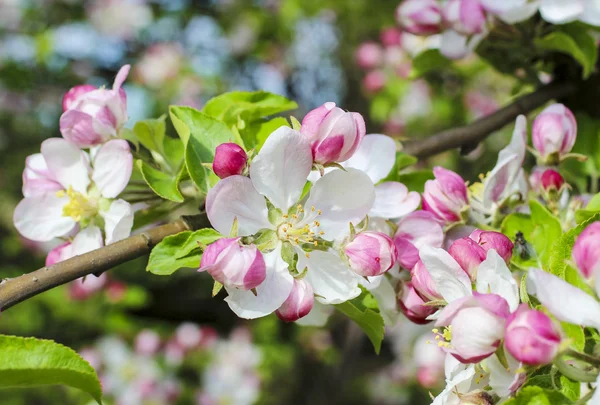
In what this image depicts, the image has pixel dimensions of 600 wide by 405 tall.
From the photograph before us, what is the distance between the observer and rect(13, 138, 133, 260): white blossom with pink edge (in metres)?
0.92

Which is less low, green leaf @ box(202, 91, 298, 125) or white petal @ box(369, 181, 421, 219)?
green leaf @ box(202, 91, 298, 125)

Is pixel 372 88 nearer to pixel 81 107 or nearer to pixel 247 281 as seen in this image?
pixel 81 107

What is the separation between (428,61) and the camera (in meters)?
1.41

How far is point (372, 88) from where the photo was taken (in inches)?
115

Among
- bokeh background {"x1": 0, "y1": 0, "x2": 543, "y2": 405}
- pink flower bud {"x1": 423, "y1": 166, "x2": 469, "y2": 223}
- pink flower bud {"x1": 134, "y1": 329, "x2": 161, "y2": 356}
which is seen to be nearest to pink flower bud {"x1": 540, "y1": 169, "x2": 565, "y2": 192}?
pink flower bud {"x1": 423, "y1": 166, "x2": 469, "y2": 223}

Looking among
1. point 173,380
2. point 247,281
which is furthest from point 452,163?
point 247,281

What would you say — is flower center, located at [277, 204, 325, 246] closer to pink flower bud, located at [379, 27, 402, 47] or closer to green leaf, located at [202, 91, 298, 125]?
green leaf, located at [202, 91, 298, 125]

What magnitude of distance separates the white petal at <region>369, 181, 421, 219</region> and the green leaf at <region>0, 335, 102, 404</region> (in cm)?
41

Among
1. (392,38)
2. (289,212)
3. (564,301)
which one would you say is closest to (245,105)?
(289,212)

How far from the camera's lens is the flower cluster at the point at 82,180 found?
0.92m

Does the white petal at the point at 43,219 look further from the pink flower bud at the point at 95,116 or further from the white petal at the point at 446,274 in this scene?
the white petal at the point at 446,274

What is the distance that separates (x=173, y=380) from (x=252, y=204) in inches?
99.5

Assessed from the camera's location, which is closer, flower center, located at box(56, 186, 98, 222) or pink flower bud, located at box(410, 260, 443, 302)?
pink flower bud, located at box(410, 260, 443, 302)

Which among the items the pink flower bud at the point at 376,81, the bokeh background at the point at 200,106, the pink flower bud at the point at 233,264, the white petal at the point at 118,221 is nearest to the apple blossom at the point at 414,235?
the pink flower bud at the point at 233,264
